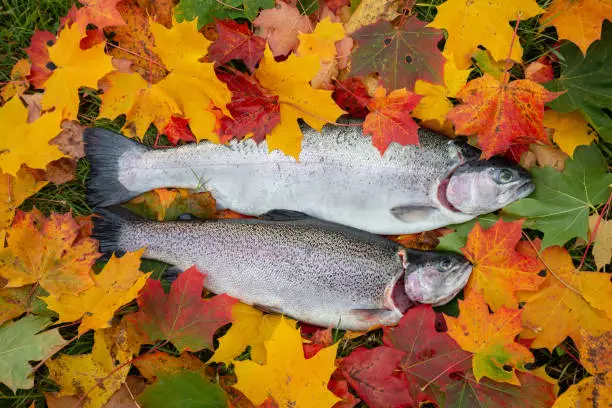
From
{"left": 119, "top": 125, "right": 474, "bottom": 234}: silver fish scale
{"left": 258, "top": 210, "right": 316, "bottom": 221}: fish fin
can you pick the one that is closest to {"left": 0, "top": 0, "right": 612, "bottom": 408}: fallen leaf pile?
{"left": 119, "top": 125, "right": 474, "bottom": 234}: silver fish scale

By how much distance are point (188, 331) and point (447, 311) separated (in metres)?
1.30

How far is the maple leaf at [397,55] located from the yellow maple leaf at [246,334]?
130cm

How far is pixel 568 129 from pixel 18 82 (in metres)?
2.88

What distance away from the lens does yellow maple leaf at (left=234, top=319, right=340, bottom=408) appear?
92.7 inches

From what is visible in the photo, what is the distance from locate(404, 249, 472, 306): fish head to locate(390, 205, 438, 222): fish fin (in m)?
0.21

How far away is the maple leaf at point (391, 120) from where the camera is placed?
2555 millimetres

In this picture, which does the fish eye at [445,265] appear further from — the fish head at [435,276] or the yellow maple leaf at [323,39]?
the yellow maple leaf at [323,39]

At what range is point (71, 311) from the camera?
2539 millimetres

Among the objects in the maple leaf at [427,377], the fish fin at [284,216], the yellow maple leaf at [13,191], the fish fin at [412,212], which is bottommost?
the maple leaf at [427,377]

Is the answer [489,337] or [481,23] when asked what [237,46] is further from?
[489,337]

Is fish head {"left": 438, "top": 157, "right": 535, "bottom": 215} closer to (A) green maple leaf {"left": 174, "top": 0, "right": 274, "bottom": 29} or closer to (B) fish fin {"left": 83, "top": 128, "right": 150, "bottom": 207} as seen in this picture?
(A) green maple leaf {"left": 174, "top": 0, "right": 274, "bottom": 29}

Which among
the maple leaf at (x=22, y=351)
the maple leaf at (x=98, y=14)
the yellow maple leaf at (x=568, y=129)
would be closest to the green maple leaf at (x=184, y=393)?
the maple leaf at (x=22, y=351)

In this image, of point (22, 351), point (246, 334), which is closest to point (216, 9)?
point (246, 334)

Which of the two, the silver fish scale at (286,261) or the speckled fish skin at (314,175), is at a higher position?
the speckled fish skin at (314,175)
